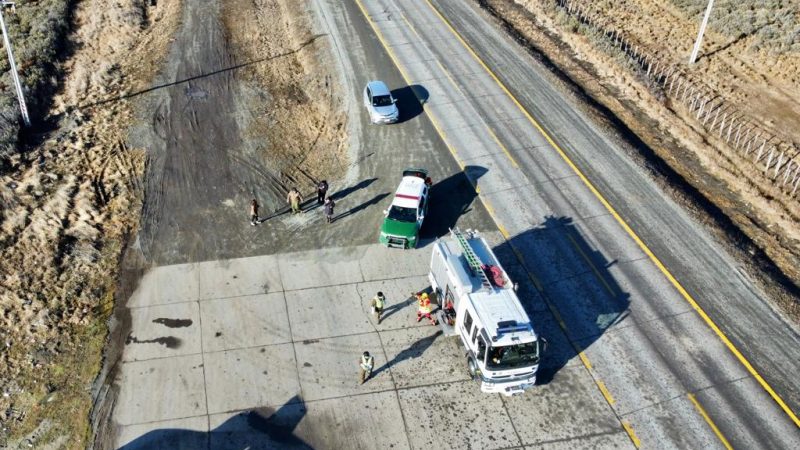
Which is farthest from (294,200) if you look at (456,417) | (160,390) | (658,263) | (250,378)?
(658,263)

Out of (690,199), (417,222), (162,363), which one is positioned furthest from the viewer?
(690,199)

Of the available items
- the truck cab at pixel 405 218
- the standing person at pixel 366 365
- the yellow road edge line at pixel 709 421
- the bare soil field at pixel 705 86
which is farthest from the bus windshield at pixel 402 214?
the bare soil field at pixel 705 86

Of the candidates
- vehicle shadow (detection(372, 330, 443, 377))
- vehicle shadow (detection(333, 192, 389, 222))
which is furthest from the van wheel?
vehicle shadow (detection(333, 192, 389, 222))

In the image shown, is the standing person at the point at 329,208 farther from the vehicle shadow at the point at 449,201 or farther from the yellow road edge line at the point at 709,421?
the yellow road edge line at the point at 709,421

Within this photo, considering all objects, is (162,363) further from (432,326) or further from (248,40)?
(248,40)

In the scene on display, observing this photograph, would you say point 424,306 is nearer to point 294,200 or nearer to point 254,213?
point 294,200

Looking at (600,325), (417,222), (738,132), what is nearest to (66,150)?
(417,222)

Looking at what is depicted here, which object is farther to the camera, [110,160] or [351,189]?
[110,160]
